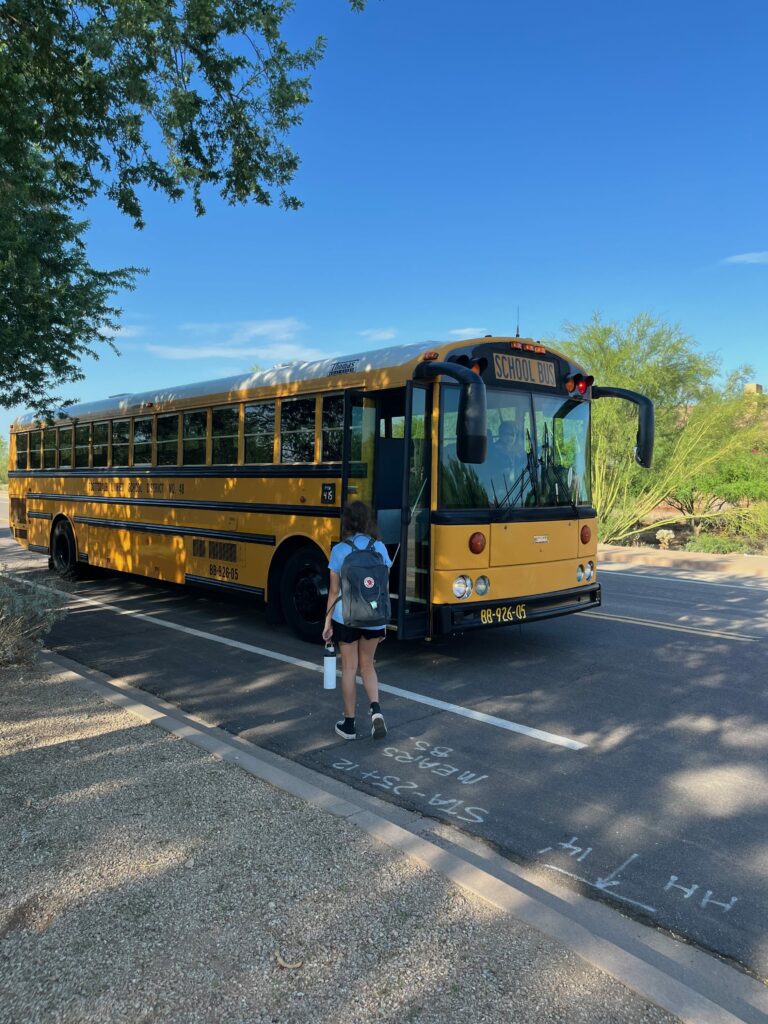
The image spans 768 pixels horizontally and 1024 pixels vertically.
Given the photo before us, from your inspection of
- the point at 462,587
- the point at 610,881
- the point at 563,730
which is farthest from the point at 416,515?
the point at 610,881

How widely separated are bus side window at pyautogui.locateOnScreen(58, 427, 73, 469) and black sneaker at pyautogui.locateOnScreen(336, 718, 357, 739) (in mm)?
9234

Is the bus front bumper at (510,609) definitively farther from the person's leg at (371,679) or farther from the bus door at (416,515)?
the person's leg at (371,679)

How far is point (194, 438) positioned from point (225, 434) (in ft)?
2.41

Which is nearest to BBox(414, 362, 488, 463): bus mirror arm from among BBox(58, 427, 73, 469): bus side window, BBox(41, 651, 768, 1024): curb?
BBox(41, 651, 768, 1024): curb

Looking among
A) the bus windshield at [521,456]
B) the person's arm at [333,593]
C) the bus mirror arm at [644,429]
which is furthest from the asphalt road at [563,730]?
the bus mirror arm at [644,429]

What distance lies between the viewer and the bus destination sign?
6949 millimetres

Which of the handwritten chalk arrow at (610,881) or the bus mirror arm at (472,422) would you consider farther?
the bus mirror arm at (472,422)

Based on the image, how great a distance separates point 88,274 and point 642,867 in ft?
28.1

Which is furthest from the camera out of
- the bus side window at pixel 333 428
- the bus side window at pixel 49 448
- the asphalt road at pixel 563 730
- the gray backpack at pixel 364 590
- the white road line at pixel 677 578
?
the bus side window at pixel 49 448

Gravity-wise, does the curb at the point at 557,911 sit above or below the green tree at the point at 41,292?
below

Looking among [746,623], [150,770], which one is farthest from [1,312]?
[746,623]

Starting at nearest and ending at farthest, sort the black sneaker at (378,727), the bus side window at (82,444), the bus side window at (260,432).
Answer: the black sneaker at (378,727), the bus side window at (260,432), the bus side window at (82,444)

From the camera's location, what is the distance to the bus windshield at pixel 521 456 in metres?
6.62

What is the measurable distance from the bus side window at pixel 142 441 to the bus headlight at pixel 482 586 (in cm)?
578
